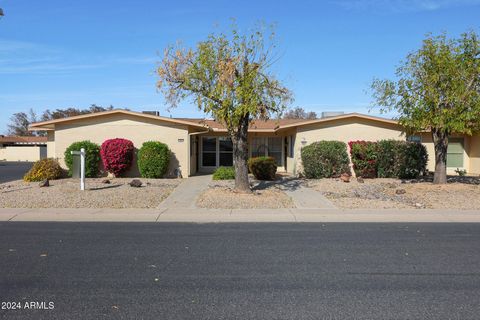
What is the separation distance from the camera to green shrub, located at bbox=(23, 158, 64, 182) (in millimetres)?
18484

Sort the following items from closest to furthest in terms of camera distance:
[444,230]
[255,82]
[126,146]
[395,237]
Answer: [395,237], [444,230], [255,82], [126,146]

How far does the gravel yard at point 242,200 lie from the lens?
1258 cm

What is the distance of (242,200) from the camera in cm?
1319

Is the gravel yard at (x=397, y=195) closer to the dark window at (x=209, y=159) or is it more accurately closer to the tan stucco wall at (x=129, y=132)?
the tan stucco wall at (x=129, y=132)

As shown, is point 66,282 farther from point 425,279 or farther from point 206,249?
point 425,279

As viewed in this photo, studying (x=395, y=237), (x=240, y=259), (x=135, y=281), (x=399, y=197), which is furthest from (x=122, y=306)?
(x=399, y=197)

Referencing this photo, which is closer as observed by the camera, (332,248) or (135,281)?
(135,281)

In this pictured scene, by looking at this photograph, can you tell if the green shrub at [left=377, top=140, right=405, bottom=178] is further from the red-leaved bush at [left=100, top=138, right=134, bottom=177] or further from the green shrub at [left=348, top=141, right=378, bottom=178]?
the red-leaved bush at [left=100, top=138, right=134, bottom=177]

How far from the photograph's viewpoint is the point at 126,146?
63.8ft

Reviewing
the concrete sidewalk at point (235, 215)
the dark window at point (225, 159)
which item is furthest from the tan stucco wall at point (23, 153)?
the concrete sidewalk at point (235, 215)

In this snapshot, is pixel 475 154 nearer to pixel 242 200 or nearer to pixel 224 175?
pixel 224 175

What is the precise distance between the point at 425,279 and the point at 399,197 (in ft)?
29.8

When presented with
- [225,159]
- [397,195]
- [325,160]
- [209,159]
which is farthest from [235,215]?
[209,159]

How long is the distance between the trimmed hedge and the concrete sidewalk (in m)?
7.79
